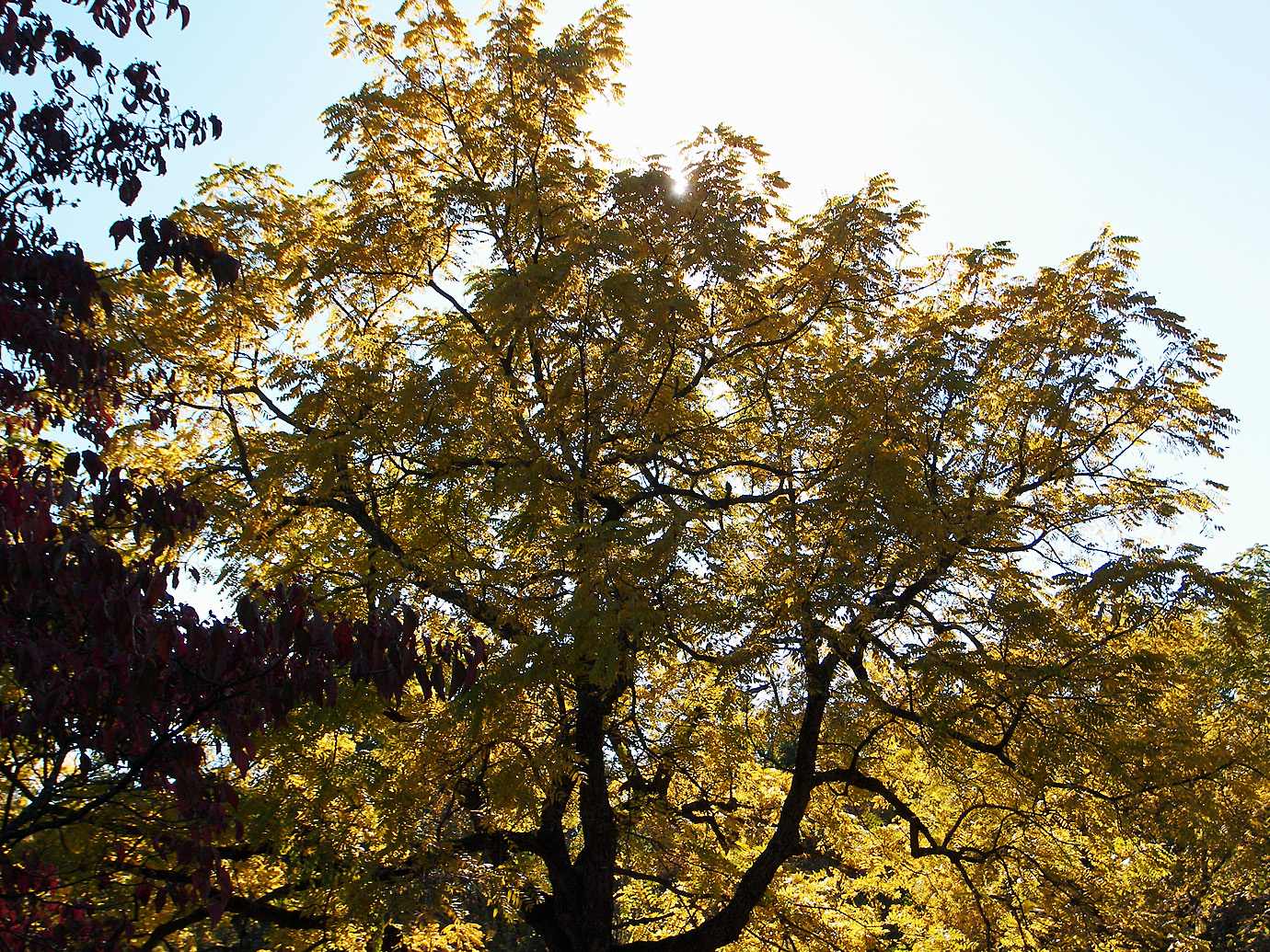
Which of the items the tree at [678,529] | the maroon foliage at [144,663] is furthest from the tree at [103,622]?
the tree at [678,529]

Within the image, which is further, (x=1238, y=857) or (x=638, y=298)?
(x=1238, y=857)

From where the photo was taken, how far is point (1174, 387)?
948 centimetres

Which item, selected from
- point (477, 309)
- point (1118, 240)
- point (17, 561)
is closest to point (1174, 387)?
point (1118, 240)

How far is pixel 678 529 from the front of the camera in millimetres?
6945

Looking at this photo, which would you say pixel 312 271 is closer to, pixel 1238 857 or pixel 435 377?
pixel 435 377

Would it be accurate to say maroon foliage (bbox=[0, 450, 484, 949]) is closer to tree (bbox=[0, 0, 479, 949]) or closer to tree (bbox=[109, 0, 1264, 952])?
tree (bbox=[0, 0, 479, 949])

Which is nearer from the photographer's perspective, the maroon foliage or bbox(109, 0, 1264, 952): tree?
the maroon foliage

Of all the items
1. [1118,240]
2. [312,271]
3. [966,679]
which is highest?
[312,271]

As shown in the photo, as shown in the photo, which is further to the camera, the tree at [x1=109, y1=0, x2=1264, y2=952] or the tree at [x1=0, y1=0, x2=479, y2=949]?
the tree at [x1=109, y1=0, x2=1264, y2=952]

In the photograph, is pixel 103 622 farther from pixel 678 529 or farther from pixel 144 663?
pixel 678 529

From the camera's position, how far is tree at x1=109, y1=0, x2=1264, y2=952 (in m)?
7.72

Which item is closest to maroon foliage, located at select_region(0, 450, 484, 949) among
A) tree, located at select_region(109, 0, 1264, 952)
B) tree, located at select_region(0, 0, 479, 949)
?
tree, located at select_region(0, 0, 479, 949)

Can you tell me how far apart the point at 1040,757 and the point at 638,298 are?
511 centimetres

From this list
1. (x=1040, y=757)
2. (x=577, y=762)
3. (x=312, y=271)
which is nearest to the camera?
(x=1040, y=757)
